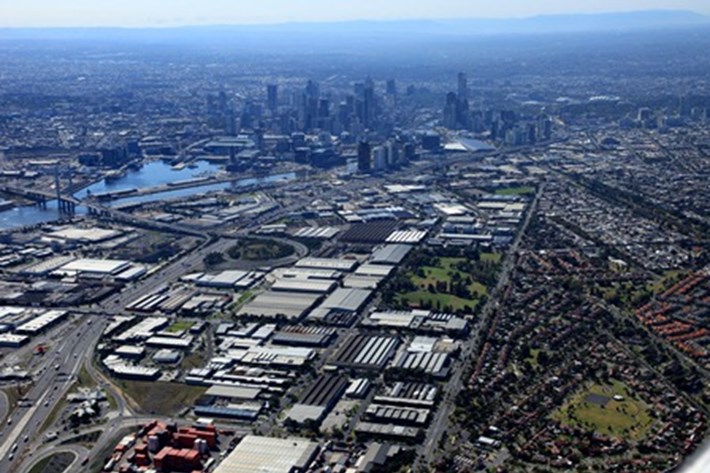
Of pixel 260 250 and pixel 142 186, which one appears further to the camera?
pixel 142 186

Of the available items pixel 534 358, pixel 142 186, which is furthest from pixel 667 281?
pixel 142 186

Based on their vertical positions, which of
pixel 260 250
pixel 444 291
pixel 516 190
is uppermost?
pixel 444 291

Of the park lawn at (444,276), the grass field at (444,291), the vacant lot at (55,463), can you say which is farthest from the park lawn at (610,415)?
the vacant lot at (55,463)

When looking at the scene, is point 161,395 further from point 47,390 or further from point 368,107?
point 368,107

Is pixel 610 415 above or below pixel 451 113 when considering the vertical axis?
above

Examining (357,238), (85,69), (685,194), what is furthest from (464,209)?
(85,69)

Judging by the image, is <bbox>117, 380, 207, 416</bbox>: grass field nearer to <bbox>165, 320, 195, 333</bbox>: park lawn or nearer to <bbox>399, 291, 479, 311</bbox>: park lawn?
<bbox>165, 320, 195, 333</bbox>: park lawn

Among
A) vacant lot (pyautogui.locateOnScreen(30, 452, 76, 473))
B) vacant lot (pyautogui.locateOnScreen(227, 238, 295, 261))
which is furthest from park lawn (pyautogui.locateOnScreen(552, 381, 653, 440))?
vacant lot (pyautogui.locateOnScreen(227, 238, 295, 261))
